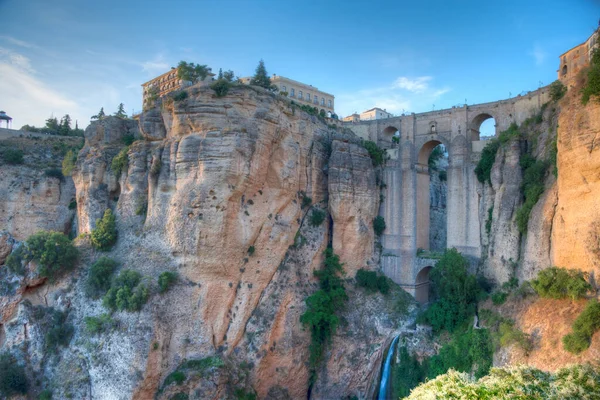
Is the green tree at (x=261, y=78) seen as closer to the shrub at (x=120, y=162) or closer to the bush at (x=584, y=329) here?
the shrub at (x=120, y=162)

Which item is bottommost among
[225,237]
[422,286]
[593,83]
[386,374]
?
[386,374]

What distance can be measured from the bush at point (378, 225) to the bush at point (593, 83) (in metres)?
15.3

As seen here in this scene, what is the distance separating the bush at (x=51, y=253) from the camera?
27328 mm

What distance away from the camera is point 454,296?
28.1 m

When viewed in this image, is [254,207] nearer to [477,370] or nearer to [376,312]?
[376,312]

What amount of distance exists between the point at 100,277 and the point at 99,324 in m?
3.00

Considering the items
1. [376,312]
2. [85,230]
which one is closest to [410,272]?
[376,312]

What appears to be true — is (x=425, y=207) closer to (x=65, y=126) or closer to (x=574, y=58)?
(x=574, y=58)

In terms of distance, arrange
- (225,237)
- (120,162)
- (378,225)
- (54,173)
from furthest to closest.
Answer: (54,173) → (378,225) → (120,162) → (225,237)

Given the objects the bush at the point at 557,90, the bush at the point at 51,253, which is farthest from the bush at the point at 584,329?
the bush at the point at 51,253

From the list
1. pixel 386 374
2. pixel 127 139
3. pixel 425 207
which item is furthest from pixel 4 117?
pixel 386 374

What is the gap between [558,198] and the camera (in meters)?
23.6

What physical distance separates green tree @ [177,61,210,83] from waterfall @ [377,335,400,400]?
23784 mm

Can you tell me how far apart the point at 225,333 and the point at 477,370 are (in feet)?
44.8
